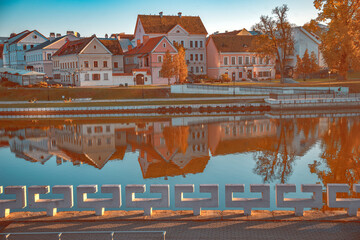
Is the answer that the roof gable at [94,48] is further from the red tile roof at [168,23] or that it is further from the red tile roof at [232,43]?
the red tile roof at [232,43]

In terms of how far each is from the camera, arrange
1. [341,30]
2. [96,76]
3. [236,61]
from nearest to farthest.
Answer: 1. [341,30]
2. [96,76]
3. [236,61]

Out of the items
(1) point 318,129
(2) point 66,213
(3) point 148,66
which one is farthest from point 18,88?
(2) point 66,213

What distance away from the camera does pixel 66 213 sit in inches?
448

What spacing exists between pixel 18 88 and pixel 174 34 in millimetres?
34236

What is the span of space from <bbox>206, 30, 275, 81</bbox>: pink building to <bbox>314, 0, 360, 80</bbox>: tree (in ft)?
75.2

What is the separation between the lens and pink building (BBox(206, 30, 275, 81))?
83.6 m

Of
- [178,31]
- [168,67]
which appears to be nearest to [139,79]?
[168,67]

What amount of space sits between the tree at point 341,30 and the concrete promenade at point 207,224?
52390mm

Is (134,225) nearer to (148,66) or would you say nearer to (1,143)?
(1,143)

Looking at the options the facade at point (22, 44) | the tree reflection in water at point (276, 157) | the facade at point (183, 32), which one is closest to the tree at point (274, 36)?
the facade at point (183, 32)

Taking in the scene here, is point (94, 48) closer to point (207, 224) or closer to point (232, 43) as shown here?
point (232, 43)

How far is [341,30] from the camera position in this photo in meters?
57.3

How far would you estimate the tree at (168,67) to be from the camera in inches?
2709

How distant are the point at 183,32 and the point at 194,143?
194ft
